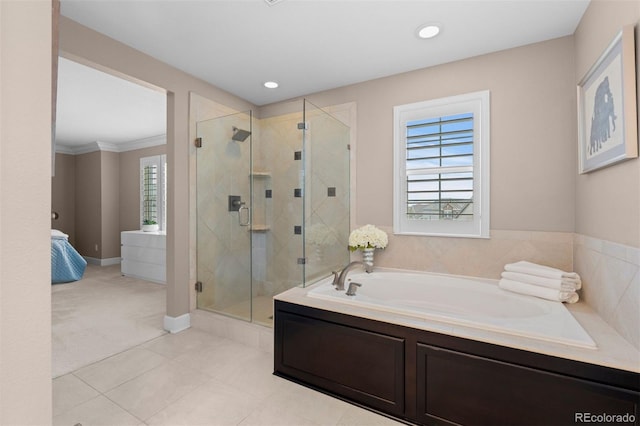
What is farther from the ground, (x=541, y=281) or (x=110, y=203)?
(x=110, y=203)

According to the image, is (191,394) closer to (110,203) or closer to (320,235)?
(320,235)

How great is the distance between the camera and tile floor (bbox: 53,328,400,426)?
68.5 inches

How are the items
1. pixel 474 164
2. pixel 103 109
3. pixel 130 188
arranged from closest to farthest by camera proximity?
pixel 474 164 → pixel 103 109 → pixel 130 188

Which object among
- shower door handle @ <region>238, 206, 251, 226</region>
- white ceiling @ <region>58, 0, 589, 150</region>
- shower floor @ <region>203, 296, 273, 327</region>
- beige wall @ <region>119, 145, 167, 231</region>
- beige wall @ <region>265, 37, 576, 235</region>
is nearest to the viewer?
white ceiling @ <region>58, 0, 589, 150</region>

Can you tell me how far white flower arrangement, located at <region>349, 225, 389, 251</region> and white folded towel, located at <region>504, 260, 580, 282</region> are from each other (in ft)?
3.38

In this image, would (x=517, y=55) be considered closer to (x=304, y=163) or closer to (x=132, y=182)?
(x=304, y=163)

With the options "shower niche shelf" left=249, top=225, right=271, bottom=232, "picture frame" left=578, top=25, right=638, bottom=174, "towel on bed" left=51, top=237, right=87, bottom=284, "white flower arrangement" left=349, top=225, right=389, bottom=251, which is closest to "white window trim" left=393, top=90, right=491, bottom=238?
"white flower arrangement" left=349, top=225, right=389, bottom=251

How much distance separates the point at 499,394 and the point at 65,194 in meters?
8.42

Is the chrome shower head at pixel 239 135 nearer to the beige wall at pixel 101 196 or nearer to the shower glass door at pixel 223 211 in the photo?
the shower glass door at pixel 223 211

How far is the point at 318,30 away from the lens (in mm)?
2301

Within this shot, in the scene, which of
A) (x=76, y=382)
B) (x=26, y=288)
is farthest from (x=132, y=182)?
(x=26, y=288)

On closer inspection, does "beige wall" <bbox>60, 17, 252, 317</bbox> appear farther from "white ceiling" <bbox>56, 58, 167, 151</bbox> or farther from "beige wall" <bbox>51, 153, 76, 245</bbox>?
"beige wall" <bbox>51, 153, 76, 245</bbox>

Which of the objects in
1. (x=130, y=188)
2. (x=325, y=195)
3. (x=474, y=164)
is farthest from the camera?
(x=130, y=188)

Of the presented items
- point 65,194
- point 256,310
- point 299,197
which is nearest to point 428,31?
point 299,197
